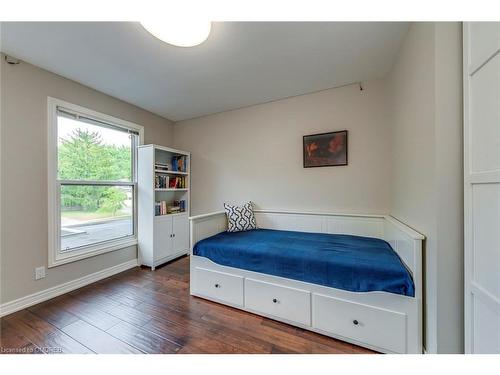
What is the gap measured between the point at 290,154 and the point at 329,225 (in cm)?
105

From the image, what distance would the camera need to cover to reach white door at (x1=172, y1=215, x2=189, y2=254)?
9.79 feet

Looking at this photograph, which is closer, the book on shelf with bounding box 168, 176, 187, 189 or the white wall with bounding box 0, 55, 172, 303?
the white wall with bounding box 0, 55, 172, 303

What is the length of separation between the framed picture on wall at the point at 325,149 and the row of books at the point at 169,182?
2.05 metres

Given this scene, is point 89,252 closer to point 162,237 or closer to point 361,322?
point 162,237

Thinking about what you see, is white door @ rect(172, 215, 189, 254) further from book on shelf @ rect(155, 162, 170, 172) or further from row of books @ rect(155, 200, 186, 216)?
book on shelf @ rect(155, 162, 170, 172)

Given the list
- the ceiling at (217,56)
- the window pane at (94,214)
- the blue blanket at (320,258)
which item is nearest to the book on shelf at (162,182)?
the window pane at (94,214)

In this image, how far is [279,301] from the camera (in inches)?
62.6

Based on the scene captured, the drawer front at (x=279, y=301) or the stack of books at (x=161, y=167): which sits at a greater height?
the stack of books at (x=161, y=167)

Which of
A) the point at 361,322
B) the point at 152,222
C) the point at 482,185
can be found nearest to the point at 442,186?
the point at 482,185

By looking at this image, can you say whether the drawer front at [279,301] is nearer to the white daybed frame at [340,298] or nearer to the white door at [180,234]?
the white daybed frame at [340,298]

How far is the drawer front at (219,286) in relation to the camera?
69.1 inches

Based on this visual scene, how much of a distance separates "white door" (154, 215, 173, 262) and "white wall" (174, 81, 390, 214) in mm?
578

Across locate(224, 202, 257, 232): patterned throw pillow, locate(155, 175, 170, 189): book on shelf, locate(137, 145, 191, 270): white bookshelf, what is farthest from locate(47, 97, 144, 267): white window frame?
locate(224, 202, 257, 232): patterned throw pillow

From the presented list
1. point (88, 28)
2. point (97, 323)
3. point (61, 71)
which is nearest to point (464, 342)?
point (97, 323)
